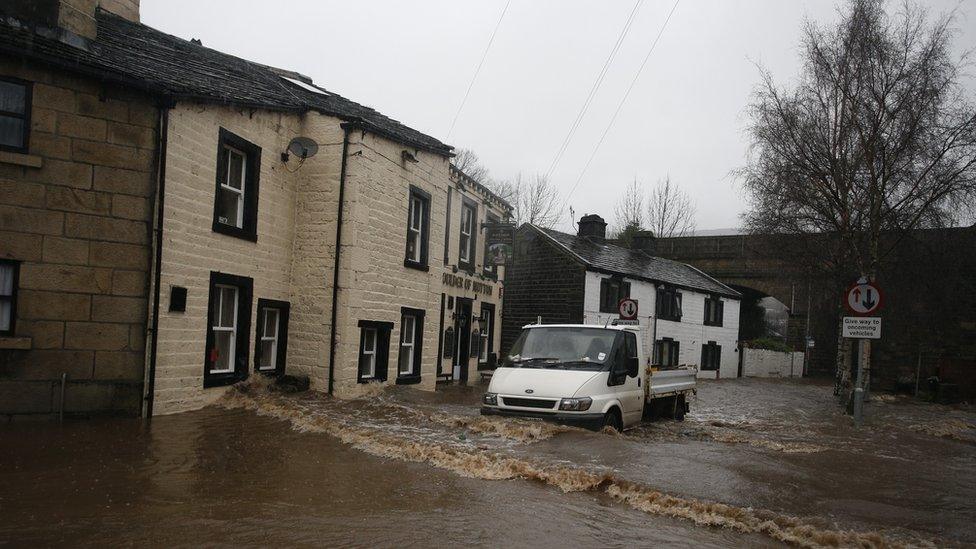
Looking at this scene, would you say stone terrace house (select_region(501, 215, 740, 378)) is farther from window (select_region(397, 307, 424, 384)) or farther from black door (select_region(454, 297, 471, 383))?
window (select_region(397, 307, 424, 384))

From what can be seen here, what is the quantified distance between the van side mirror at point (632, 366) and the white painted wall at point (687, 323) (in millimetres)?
16942

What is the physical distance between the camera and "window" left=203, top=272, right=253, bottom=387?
471 inches

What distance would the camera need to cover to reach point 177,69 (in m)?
12.1

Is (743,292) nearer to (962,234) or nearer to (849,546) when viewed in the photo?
(962,234)

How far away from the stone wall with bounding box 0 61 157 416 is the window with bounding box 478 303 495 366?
46.8 ft

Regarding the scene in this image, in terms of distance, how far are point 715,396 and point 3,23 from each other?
23.2 m

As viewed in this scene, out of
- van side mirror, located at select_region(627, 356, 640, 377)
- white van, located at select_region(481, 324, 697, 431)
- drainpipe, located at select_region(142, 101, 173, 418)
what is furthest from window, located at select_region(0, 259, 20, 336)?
van side mirror, located at select_region(627, 356, 640, 377)

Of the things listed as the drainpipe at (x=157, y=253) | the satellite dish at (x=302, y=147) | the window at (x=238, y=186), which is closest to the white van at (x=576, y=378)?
the drainpipe at (x=157, y=253)

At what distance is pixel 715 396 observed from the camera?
26047mm

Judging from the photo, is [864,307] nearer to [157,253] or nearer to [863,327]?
[863,327]

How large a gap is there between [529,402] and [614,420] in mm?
1443

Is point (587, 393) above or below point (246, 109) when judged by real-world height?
below

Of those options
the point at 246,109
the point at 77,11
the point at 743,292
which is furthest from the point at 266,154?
the point at 743,292

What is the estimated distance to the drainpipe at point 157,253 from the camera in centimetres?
1053
